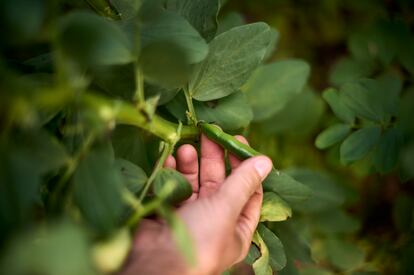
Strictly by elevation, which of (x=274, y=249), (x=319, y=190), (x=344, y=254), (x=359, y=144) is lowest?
(x=344, y=254)

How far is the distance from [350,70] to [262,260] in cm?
62

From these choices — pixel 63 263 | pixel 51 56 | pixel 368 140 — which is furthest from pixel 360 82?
pixel 63 263

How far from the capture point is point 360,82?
35.3 inches

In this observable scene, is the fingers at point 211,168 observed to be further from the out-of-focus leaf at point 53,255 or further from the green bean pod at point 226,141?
the out-of-focus leaf at point 53,255

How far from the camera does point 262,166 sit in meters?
0.75

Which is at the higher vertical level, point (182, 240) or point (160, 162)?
point (182, 240)

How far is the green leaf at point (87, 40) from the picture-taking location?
0.49m

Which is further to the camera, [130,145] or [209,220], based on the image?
[130,145]

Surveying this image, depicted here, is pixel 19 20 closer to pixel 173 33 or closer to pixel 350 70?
pixel 173 33

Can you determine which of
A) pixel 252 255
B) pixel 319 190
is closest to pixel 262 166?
pixel 252 255

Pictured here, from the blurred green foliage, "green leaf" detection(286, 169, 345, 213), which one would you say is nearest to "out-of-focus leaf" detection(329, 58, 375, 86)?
the blurred green foliage

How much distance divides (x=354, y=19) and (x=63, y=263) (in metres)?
1.37

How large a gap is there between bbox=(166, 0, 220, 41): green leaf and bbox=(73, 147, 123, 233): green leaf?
31 cm

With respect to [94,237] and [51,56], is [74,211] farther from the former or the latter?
[51,56]
